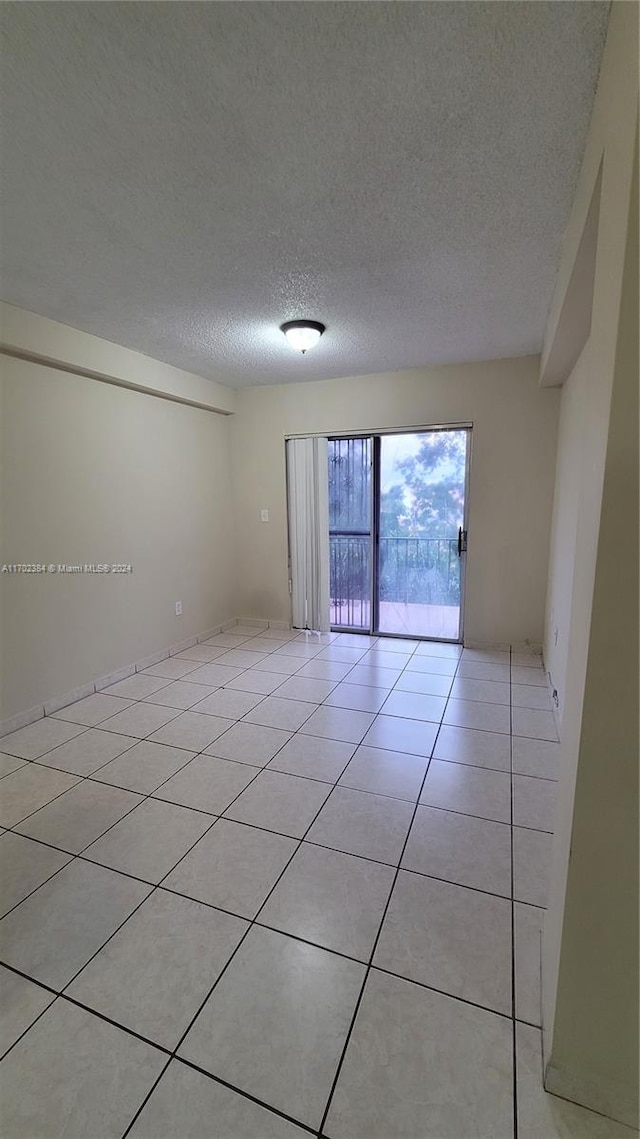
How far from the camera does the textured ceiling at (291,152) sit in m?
1.07

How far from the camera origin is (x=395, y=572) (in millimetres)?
4535

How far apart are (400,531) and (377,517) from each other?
0.87 ft

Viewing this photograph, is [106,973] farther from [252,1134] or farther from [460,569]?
[460,569]

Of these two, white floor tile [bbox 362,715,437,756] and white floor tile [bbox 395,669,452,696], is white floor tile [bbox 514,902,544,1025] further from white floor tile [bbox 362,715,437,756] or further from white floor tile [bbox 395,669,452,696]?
white floor tile [bbox 395,669,452,696]

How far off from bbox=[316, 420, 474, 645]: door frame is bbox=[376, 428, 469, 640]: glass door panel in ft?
0.12

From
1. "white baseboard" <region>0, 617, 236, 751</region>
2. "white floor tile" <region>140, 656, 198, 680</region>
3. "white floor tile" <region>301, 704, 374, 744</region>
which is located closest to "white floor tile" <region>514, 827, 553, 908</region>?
"white floor tile" <region>301, 704, 374, 744</region>

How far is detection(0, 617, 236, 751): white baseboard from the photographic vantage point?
2736 millimetres

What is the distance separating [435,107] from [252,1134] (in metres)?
2.62

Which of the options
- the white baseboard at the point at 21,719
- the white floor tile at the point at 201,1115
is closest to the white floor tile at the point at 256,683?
the white baseboard at the point at 21,719

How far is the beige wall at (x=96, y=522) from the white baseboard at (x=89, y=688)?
0.16 feet

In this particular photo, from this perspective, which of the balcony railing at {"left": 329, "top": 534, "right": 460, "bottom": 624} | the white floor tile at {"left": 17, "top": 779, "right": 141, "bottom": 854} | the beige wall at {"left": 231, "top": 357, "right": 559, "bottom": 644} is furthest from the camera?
the balcony railing at {"left": 329, "top": 534, "right": 460, "bottom": 624}

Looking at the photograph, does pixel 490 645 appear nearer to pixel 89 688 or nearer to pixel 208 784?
pixel 208 784

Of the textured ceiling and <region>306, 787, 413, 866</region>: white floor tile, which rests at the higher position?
the textured ceiling

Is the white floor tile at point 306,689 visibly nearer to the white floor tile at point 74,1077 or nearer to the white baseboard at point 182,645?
the white baseboard at point 182,645
